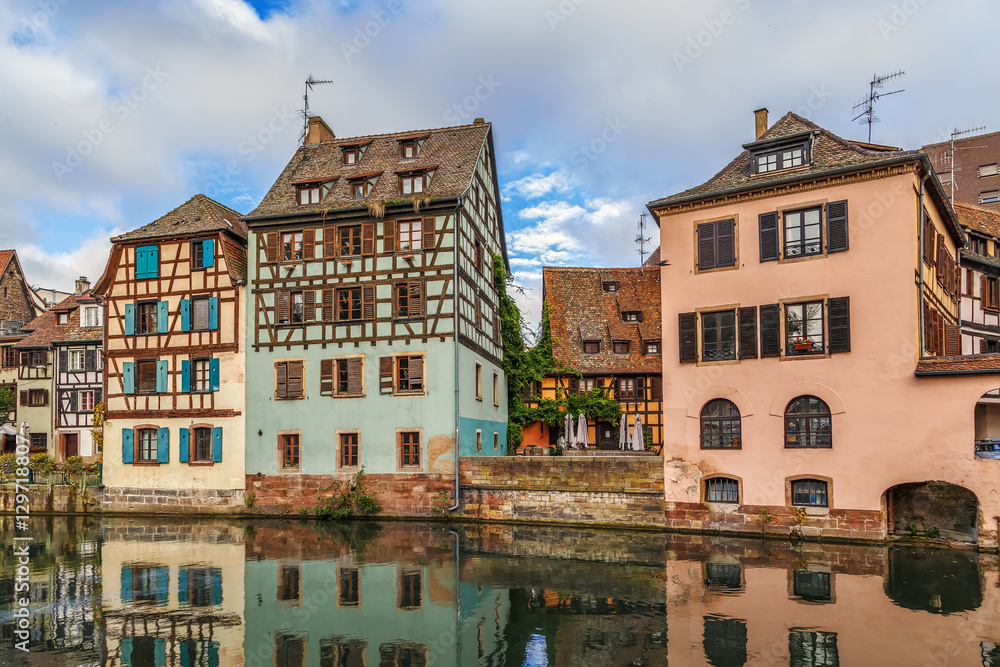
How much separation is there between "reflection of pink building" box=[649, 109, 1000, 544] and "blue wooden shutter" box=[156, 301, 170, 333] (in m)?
16.9

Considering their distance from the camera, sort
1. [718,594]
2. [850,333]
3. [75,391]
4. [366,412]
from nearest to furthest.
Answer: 1. [718,594]
2. [850,333]
3. [366,412]
4. [75,391]

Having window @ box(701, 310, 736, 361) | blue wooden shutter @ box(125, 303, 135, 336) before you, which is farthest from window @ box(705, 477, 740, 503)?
blue wooden shutter @ box(125, 303, 135, 336)

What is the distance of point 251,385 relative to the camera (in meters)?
25.8

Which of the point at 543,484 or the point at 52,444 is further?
the point at 52,444

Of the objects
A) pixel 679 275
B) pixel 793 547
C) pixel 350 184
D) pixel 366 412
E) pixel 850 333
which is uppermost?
pixel 350 184

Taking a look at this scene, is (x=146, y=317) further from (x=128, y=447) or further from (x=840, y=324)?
(x=840, y=324)

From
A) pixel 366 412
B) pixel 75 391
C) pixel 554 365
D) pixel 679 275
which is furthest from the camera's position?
pixel 75 391

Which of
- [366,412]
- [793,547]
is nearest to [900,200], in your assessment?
[793,547]

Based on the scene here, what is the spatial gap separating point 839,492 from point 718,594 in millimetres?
7084

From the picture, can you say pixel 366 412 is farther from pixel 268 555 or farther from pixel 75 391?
pixel 75 391

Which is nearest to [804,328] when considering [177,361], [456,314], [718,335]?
[718,335]

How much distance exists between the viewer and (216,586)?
1425cm

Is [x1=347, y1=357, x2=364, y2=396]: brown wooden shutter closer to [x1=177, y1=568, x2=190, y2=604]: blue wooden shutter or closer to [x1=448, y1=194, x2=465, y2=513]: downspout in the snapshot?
[x1=448, y1=194, x2=465, y2=513]: downspout

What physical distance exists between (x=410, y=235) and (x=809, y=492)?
13.9 m
